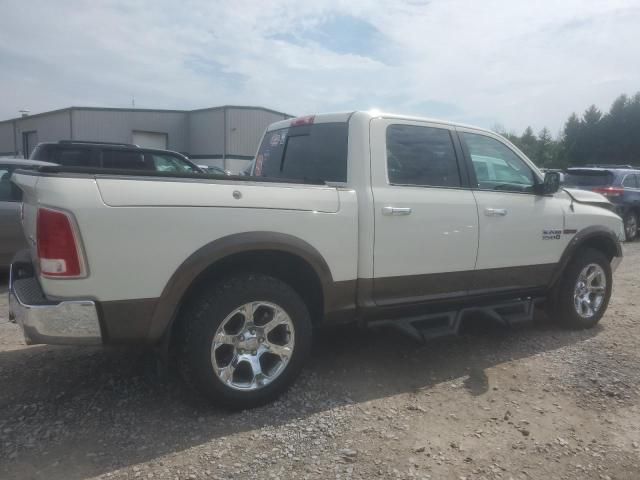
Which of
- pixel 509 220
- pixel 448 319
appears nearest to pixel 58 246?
pixel 448 319

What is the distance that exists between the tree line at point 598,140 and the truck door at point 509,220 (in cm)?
3481

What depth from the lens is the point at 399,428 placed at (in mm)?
3115

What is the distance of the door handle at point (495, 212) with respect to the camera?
13.4 feet

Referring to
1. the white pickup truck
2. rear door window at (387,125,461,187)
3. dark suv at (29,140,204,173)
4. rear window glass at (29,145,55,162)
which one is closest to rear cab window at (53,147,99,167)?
dark suv at (29,140,204,173)

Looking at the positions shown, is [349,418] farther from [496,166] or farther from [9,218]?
[9,218]

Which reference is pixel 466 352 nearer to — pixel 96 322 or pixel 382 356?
pixel 382 356

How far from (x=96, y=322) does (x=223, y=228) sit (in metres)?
0.82

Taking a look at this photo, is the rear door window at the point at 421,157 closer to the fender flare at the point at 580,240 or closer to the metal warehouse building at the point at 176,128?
the fender flare at the point at 580,240

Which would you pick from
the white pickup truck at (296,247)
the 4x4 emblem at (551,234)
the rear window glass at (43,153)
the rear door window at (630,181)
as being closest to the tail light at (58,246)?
the white pickup truck at (296,247)

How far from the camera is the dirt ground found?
107 inches

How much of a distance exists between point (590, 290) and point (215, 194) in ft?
12.8

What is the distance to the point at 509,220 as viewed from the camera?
425cm

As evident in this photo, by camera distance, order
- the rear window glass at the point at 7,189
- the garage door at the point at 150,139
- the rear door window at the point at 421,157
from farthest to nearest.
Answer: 1. the garage door at the point at 150,139
2. the rear window glass at the point at 7,189
3. the rear door window at the point at 421,157

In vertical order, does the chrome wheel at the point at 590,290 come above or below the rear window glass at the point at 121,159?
below
